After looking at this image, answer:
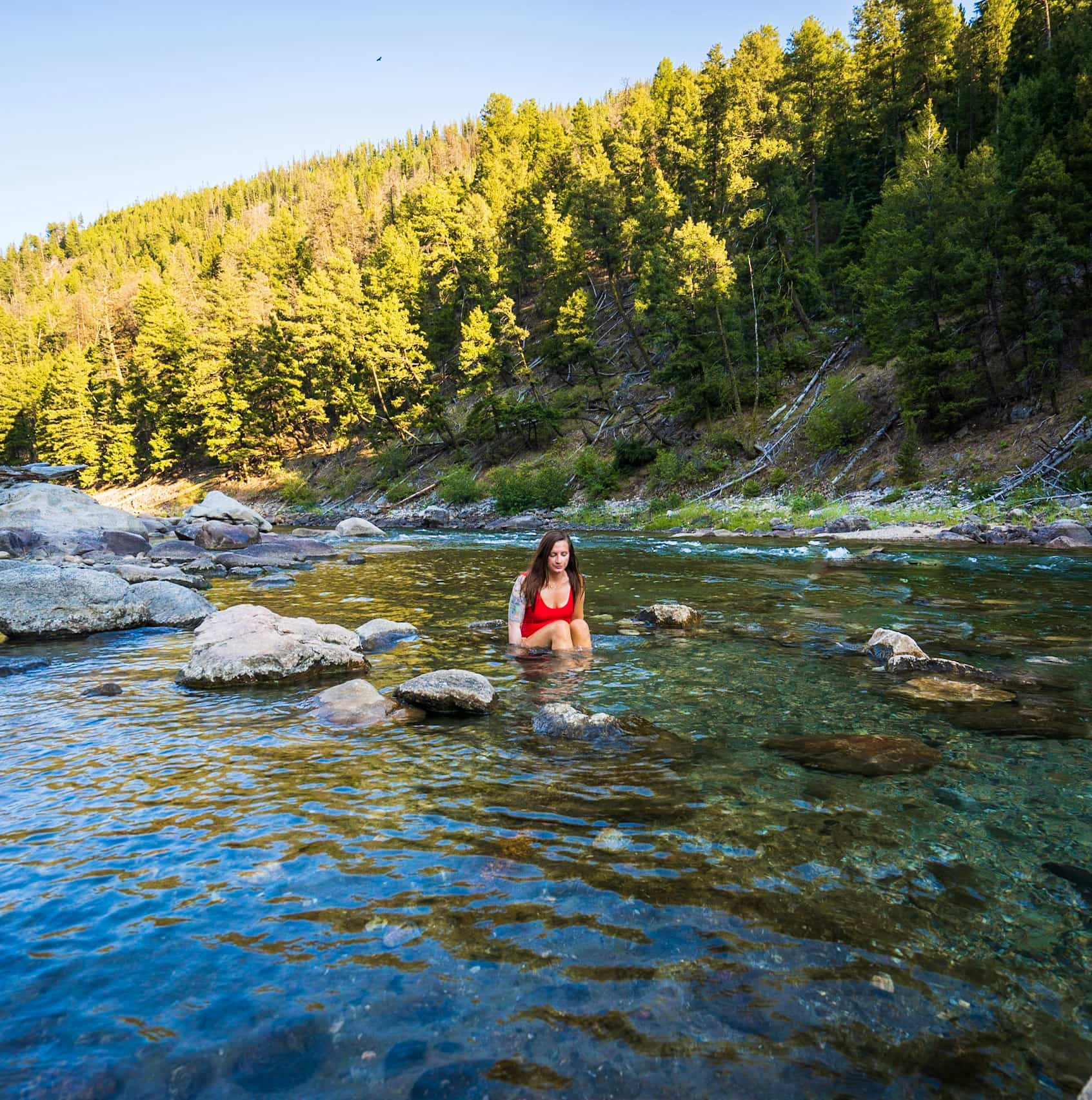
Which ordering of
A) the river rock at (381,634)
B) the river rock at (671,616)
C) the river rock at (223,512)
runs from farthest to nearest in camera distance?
1. the river rock at (223,512)
2. the river rock at (671,616)
3. the river rock at (381,634)

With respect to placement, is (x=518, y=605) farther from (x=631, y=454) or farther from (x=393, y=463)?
(x=393, y=463)

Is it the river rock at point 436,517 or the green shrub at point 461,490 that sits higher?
the green shrub at point 461,490

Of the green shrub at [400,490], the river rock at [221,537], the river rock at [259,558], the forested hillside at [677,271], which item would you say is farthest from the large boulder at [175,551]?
the forested hillside at [677,271]

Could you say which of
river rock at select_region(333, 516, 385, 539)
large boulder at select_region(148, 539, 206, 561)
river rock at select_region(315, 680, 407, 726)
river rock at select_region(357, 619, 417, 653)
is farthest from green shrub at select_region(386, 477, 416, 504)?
river rock at select_region(315, 680, 407, 726)

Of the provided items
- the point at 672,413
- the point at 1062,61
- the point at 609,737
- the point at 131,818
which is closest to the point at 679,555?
the point at 609,737

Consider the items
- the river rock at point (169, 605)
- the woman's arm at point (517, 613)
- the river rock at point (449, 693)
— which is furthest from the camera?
the river rock at point (169, 605)

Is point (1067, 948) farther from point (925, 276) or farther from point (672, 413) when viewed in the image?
point (672, 413)

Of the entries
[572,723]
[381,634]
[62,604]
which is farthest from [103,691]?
[572,723]

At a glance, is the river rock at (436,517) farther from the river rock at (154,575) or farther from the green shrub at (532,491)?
the river rock at (154,575)

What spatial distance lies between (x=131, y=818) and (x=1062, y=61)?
151ft

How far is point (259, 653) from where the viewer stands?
7645 mm

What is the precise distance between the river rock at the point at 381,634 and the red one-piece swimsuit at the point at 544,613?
189 cm

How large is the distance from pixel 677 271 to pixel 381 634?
100.0 ft

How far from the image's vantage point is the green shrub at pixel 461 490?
4184cm
